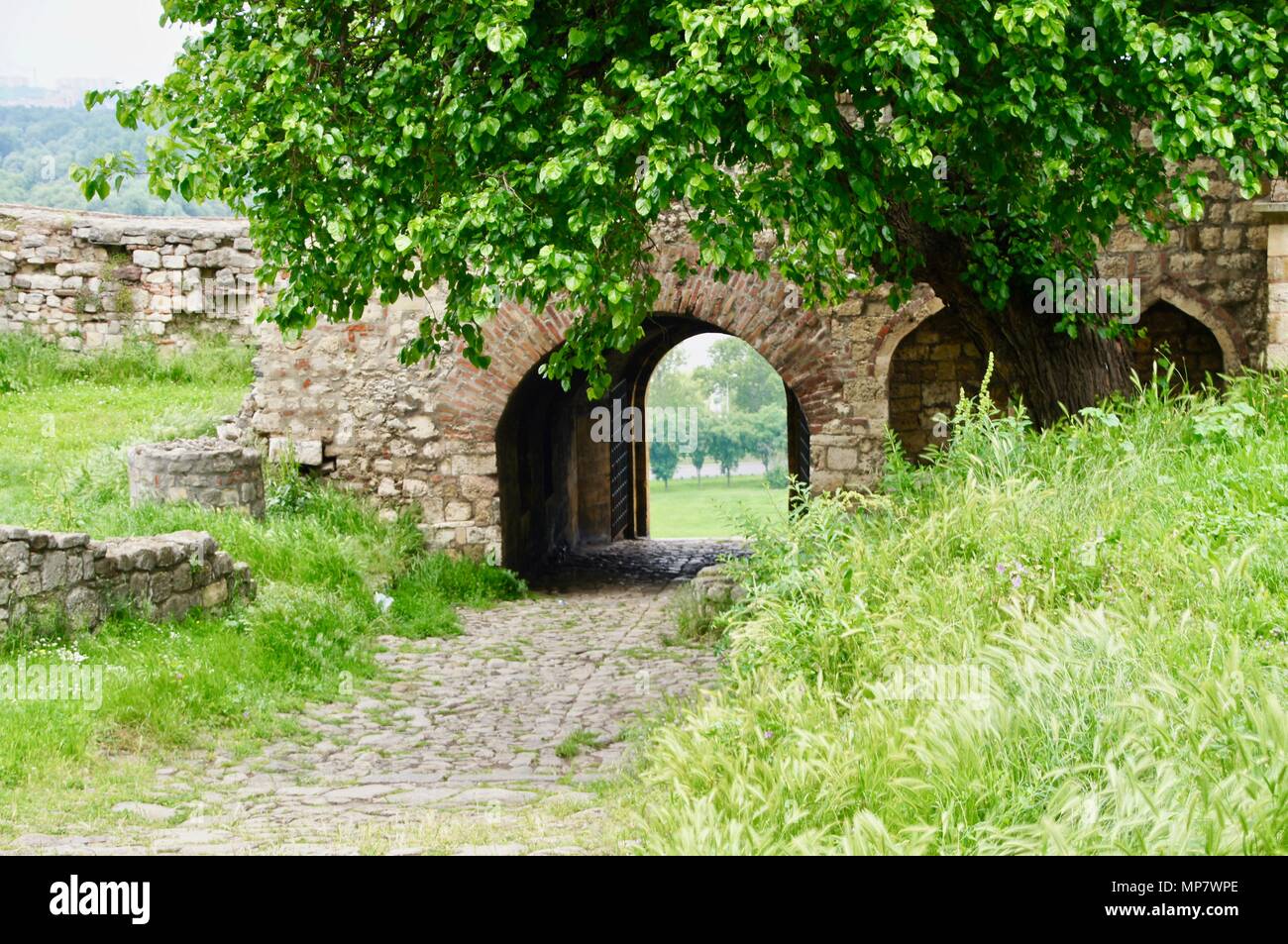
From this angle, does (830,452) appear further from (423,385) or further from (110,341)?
(110,341)

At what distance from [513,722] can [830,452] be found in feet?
17.1

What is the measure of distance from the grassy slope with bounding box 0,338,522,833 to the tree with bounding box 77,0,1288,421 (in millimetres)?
2177

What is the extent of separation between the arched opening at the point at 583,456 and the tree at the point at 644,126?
523 centimetres

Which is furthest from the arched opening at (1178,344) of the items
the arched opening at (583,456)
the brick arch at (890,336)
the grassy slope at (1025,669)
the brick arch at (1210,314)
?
the grassy slope at (1025,669)

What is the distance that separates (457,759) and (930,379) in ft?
24.3

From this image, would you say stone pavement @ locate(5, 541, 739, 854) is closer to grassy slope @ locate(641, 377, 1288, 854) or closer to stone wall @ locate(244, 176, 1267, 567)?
grassy slope @ locate(641, 377, 1288, 854)

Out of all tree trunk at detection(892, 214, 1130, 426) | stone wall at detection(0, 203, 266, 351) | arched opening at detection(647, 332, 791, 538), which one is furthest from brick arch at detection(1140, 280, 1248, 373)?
arched opening at detection(647, 332, 791, 538)

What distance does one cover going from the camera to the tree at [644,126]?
6.52 meters

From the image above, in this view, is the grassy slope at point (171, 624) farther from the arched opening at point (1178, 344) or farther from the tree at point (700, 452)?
the tree at point (700, 452)

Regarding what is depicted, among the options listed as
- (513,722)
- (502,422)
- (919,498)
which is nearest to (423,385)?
(502,422)

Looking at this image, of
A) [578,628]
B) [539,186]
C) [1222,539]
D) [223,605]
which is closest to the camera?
[1222,539]

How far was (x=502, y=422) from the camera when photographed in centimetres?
1327

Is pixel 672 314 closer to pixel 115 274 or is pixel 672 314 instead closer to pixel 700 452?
pixel 115 274

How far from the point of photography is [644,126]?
6.41m
